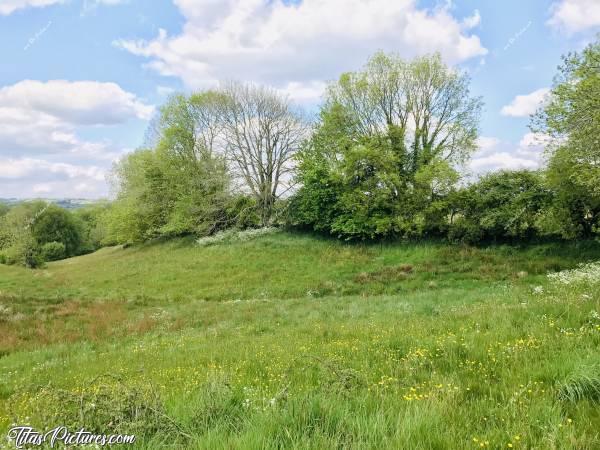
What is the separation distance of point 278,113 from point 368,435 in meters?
40.2

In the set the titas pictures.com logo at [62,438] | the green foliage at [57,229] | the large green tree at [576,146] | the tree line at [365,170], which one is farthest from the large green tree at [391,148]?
the green foliage at [57,229]

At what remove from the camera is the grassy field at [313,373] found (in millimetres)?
3066

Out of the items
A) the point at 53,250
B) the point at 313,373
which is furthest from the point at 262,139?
the point at 53,250

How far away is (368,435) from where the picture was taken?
292 centimetres

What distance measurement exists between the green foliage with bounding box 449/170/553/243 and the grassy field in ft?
21.9

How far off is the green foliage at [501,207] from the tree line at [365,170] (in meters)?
0.08

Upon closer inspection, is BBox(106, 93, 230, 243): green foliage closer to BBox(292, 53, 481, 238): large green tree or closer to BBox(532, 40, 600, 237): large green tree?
BBox(292, 53, 481, 238): large green tree

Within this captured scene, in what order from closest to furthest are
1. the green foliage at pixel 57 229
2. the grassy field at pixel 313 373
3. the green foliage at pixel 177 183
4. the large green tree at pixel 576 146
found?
1. the grassy field at pixel 313 373
2. the large green tree at pixel 576 146
3. the green foliage at pixel 177 183
4. the green foliage at pixel 57 229

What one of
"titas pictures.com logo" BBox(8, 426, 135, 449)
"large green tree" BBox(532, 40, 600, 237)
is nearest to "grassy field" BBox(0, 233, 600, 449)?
"titas pictures.com logo" BBox(8, 426, 135, 449)

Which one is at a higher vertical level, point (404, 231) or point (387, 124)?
point (387, 124)

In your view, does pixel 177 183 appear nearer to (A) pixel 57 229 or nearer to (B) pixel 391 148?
(B) pixel 391 148

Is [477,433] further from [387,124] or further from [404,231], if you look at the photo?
[387,124]

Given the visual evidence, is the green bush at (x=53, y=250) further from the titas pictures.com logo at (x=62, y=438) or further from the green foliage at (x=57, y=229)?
the titas pictures.com logo at (x=62, y=438)

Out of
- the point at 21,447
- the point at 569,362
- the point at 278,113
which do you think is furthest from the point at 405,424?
the point at 278,113
